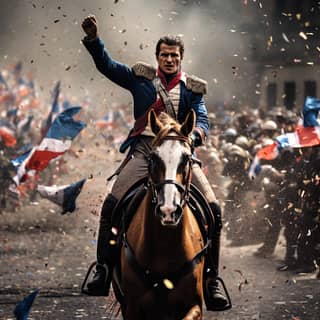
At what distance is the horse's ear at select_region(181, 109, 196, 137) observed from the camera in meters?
7.52

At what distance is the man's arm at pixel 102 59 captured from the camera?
8.13 metres

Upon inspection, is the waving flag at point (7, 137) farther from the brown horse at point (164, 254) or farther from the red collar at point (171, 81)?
the brown horse at point (164, 254)

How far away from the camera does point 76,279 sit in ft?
44.6

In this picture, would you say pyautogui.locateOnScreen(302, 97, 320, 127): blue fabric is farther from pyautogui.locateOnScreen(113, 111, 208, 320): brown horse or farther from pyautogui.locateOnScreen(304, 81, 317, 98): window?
pyautogui.locateOnScreen(304, 81, 317, 98): window

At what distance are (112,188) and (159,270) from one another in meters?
1.06

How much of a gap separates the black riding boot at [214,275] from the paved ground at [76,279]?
120 cm

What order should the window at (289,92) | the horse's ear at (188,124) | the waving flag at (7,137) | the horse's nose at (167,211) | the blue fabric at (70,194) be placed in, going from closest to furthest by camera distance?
the horse's nose at (167,211), the horse's ear at (188,124), the blue fabric at (70,194), the waving flag at (7,137), the window at (289,92)

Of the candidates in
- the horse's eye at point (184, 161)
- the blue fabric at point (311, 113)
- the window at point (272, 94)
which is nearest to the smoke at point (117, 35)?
the window at point (272, 94)

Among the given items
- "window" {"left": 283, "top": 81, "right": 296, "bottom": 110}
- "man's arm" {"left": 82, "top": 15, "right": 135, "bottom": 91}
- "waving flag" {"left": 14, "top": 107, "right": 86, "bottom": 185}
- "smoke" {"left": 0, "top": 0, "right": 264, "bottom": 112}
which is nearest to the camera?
"man's arm" {"left": 82, "top": 15, "right": 135, "bottom": 91}

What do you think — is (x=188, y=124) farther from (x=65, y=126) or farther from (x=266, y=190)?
(x=266, y=190)

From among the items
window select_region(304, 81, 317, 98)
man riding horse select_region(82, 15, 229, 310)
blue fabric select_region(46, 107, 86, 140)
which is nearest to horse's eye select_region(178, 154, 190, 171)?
man riding horse select_region(82, 15, 229, 310)

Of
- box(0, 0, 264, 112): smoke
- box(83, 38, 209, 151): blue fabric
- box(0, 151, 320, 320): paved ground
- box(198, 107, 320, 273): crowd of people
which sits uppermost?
Result: box(0, 0, 264, 112): smoke

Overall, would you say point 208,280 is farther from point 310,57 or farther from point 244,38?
point 310,57

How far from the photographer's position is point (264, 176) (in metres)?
16.5
